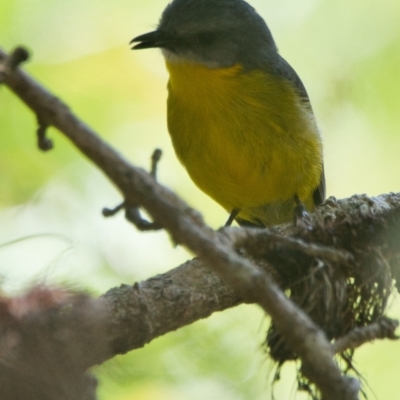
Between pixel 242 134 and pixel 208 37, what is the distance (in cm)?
92

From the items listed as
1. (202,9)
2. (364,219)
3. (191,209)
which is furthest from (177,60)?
(191,209)

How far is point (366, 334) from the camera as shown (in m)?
2.77

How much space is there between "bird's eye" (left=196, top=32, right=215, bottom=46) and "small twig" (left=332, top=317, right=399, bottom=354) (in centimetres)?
A: 293

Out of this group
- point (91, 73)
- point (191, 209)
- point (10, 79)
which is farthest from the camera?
point (91, 73)

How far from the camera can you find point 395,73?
651cm

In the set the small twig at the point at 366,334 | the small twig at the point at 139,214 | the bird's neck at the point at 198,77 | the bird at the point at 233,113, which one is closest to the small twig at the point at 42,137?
the small twig at the point at 139,214

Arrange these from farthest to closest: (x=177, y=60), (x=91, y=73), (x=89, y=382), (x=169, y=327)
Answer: (x=91, y=73), (x=177, y=60), (x=169, y=327), (x=89, y=382)

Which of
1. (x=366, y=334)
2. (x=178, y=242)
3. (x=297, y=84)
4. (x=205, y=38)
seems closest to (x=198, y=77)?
(x=205, y=38)

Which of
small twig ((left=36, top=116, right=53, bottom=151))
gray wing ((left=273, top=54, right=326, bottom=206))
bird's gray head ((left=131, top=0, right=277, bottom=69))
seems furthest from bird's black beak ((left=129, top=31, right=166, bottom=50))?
small twig ((left=36, top=116, right=53, bottom=151))

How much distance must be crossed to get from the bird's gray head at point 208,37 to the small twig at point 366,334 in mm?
2744

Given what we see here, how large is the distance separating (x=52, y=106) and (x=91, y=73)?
472 centimetres

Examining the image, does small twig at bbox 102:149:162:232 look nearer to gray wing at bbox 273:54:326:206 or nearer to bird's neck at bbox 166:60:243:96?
bird's neck at bbox 166:60:243:96

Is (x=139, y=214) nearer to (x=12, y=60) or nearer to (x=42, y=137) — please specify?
(x=42, y=137)

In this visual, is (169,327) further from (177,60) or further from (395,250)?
(177,60)
